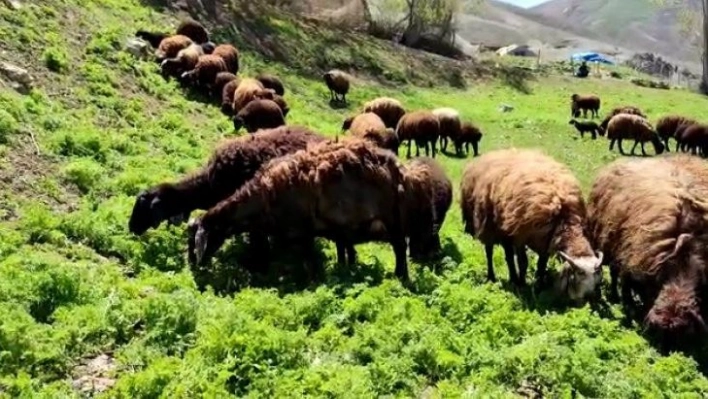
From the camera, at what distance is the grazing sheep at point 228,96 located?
65.6 ft

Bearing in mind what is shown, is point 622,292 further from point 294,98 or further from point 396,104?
point 294,98

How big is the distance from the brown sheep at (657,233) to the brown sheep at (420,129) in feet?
37.0

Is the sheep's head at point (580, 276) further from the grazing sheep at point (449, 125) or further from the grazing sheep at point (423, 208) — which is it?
the grazing sheep at point (449, 125)

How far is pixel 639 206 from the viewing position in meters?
10.3

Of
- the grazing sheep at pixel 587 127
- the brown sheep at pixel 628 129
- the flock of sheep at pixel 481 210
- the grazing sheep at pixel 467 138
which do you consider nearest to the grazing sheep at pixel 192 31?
the grazing sheep at pixel 467 138

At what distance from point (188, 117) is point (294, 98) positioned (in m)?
8.51

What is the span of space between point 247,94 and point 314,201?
31.3 feet

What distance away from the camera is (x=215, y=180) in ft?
38.9

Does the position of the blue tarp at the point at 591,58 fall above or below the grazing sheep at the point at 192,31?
below

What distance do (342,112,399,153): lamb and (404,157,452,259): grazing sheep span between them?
4.73 m

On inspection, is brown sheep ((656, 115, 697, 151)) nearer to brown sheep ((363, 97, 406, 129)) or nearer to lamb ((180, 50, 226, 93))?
brown sheep ((363, 97, 406, 129))

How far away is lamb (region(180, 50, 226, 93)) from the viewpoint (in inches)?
822

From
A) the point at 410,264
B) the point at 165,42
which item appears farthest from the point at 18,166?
the point at 165,42

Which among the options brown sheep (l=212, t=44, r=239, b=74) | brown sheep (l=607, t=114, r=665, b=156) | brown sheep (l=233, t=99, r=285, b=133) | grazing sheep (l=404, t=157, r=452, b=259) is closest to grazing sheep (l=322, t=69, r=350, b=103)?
brown sheep (l=212, t=44, r=239, b=74)
